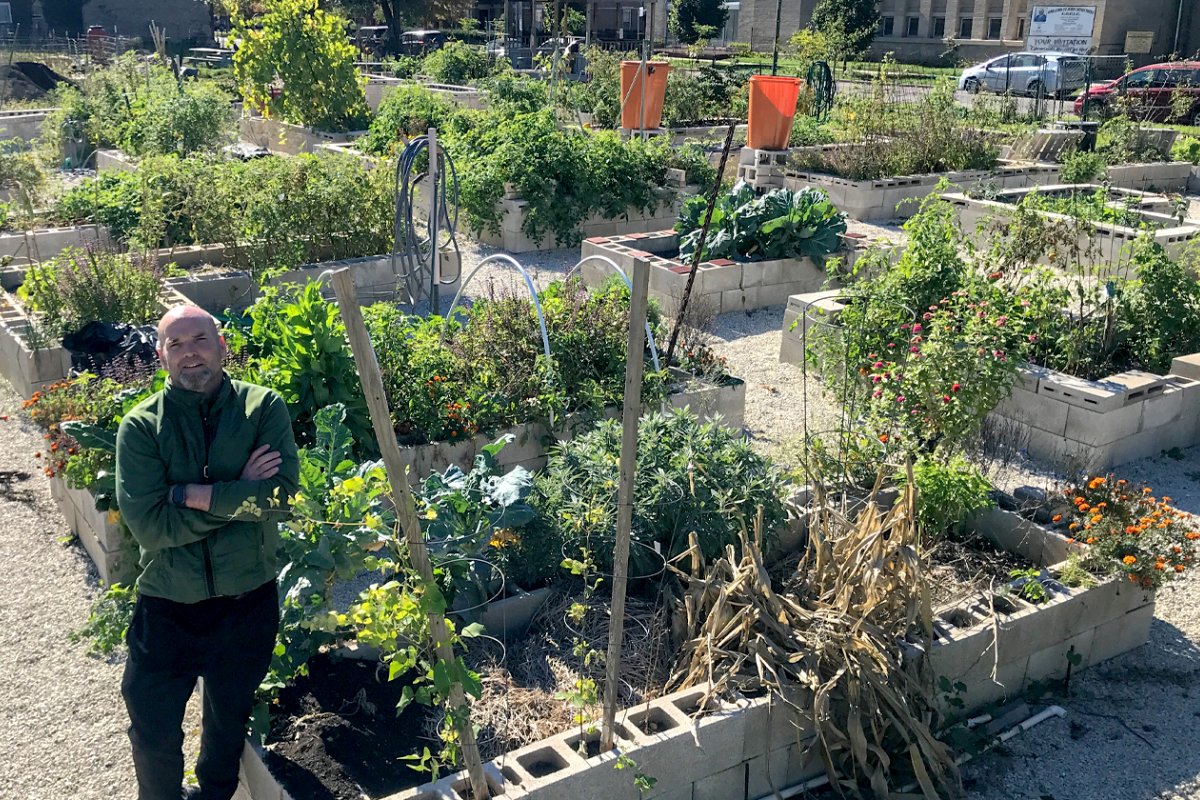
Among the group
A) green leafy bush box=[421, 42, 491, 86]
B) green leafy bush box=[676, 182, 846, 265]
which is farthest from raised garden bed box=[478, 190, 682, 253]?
green leafy bush box=[421, 42, 491, 86]

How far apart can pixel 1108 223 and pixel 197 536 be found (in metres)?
9.84

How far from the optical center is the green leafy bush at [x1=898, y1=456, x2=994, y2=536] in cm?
464

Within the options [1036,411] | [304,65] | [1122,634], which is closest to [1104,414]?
[1036,411]

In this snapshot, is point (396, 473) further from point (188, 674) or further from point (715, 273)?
point (715, 273)

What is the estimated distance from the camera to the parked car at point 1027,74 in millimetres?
29203

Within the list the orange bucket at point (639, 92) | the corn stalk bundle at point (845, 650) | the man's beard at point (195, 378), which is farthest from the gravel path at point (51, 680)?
the orange bucket at point (639, 92)

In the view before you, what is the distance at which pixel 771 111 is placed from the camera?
46.7ft

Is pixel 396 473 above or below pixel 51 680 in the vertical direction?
above

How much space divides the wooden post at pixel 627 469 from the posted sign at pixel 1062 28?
4567 cm

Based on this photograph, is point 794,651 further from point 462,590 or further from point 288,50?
point 288,50

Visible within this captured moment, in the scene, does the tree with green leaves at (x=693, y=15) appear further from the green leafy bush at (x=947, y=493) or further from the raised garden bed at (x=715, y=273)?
the green leafy bush at (x=947, y=493)

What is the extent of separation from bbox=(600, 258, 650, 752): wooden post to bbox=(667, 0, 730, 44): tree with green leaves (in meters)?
51.9

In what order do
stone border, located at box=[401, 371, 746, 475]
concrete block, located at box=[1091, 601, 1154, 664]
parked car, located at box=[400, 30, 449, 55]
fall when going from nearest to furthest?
concrete block, located at box=[1091, 601, 1154, 664], stone border, located at box=[401, 371, 746, 475], parked car, located at box=[400, 30, 449, 55]

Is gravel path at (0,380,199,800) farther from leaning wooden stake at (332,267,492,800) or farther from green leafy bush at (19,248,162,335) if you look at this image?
green leafy bush at (19,248,162,335)
